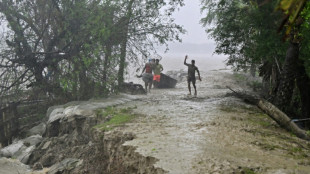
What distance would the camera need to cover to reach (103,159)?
6969 millimetres

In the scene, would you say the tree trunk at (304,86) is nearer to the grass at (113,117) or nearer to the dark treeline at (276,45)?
the dark treeline at (276,45)

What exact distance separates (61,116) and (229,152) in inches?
285

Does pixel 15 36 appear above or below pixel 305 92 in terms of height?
above

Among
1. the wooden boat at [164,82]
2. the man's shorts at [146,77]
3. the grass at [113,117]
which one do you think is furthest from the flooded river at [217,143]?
the wooden boat at [164,82]

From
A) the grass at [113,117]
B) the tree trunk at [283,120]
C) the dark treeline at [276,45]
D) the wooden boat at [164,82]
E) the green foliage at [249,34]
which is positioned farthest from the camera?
the wooden boat at [164,82]

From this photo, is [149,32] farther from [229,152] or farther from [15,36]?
[229,152]

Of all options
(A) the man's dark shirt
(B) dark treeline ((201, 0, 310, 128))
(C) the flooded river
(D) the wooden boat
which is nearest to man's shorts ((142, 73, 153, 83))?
(A) the man's dark shirt

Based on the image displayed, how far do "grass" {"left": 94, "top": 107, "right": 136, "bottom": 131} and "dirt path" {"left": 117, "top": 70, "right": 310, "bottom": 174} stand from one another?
399 millimetres

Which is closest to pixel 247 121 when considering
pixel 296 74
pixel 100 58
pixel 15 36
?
pixel 296 74

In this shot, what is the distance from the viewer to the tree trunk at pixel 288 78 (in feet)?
29.5

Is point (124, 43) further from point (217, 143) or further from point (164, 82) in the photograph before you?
point (217, 143)

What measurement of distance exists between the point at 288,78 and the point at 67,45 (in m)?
9.08

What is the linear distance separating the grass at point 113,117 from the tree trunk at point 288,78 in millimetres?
4784

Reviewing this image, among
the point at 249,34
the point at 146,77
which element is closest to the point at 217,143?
the point at 249,34
